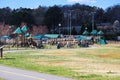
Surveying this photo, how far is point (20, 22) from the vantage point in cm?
12738

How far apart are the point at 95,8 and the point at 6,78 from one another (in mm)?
168339

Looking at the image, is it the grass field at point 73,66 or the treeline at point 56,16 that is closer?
the grass field at point 73,66

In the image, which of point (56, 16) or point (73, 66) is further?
point (56, 16)

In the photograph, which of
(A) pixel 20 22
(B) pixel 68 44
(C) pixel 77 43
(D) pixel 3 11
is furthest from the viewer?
(D) pixel 3 11

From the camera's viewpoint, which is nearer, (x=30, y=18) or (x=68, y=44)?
(x=68, y=44)

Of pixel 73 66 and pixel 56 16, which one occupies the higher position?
pixel 56 16

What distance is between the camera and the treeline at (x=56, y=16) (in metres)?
131

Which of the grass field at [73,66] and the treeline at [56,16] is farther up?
the treeline at [56,16]

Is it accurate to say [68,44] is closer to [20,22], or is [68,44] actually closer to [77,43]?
[77,43]

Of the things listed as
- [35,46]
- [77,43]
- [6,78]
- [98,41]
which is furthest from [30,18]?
[6,78]

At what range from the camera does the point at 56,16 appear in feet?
463

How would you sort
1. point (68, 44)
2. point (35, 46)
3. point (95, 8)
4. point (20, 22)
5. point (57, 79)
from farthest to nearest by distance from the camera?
point (95, 8)
point (20, 22)
point (68, 44)
point (35, 46)
point (57, 79)

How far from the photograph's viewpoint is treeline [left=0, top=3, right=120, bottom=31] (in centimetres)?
13062

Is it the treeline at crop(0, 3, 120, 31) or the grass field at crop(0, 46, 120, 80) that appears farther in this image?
the treeline at crop(0, 3, 120, 31)
